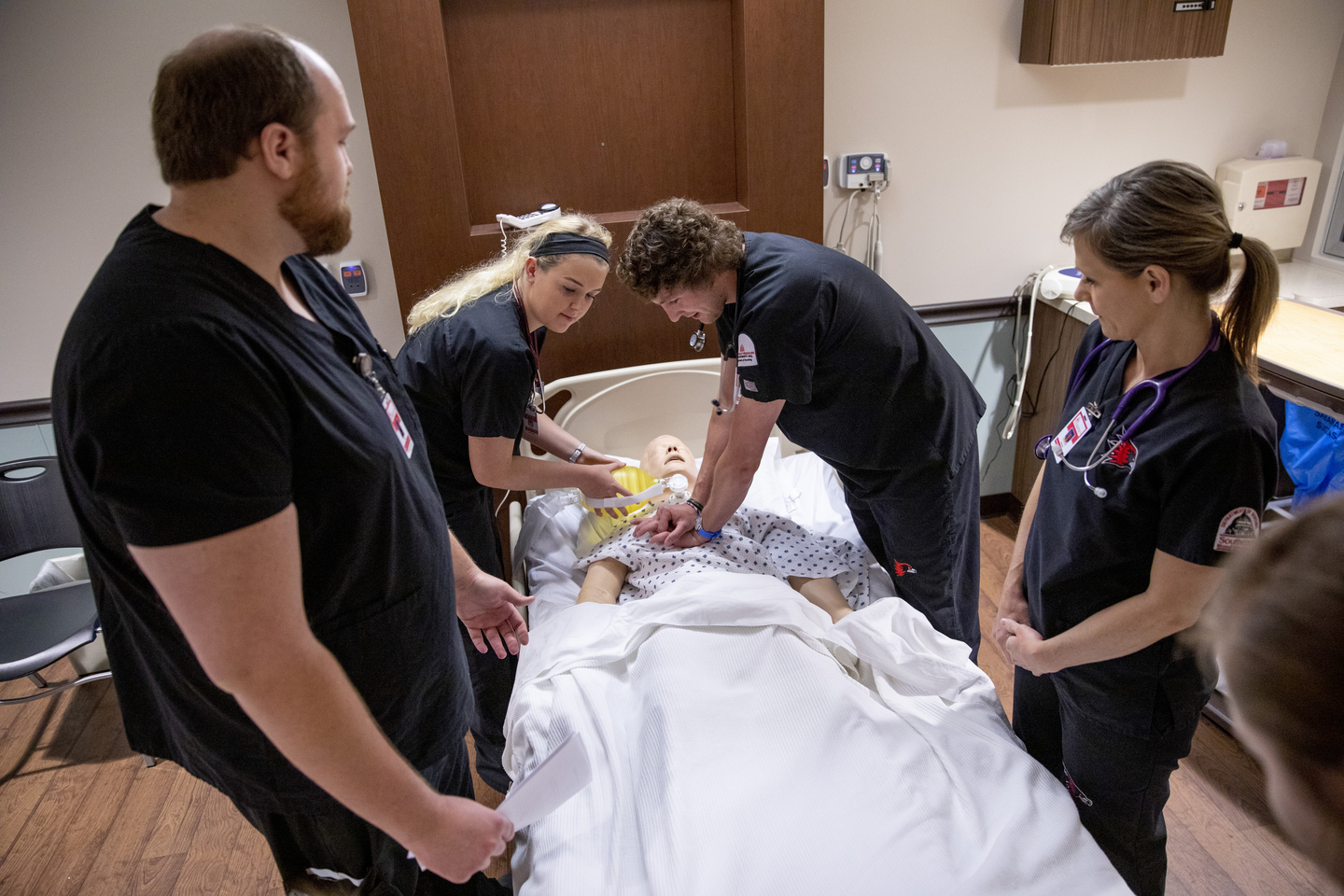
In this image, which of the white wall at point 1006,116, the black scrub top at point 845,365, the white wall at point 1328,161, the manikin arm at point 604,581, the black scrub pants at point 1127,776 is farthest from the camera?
the white wall at point 1328,161

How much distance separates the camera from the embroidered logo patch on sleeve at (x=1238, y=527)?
122cm

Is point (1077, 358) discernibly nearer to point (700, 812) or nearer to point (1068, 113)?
point (700, 812)

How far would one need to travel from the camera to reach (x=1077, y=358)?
5.43 ft

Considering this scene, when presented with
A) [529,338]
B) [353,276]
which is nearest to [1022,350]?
[529,338]

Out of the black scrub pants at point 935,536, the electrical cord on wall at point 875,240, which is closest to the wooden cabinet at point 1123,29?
the electrical cord on wall at point 875,240

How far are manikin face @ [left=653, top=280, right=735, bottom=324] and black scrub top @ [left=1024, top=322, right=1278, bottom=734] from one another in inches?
30.3

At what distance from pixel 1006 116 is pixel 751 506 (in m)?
1.64

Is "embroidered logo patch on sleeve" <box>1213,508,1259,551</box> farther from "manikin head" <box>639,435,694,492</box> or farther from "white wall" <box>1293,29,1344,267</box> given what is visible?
"white wall" <box>1293,29,1344,267</box>

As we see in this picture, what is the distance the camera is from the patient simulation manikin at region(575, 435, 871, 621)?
Result: 7.35ft

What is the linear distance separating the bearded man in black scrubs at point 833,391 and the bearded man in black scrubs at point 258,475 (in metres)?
0.84

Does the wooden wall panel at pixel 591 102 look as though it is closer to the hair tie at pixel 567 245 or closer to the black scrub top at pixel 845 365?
the hair tie at pixel 567 245

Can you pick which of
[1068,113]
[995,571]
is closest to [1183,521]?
[995,571]

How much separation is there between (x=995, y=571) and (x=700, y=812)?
6.89 ft

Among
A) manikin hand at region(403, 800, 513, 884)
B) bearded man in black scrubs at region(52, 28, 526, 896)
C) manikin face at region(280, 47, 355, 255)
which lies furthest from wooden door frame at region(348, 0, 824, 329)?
manikin hand at region(403, 800, 513, 884)
